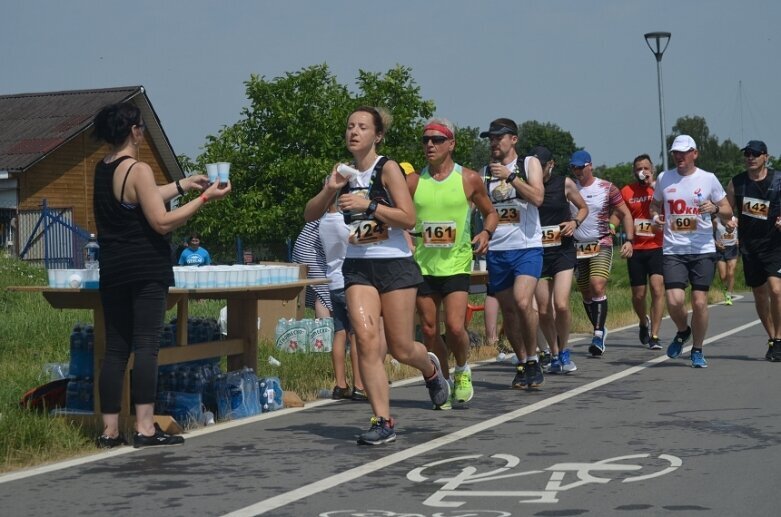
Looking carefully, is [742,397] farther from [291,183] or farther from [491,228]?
[291,183]

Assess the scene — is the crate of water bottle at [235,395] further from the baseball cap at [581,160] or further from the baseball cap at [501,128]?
the baseball cap at [581,160]

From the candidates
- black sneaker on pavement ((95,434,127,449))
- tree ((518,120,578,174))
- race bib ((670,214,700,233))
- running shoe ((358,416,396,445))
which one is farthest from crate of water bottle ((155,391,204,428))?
tree ((518,120,578,174))

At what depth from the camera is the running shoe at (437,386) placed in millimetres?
10117

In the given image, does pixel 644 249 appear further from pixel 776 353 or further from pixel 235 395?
pixel 235 395

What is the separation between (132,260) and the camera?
883 cm

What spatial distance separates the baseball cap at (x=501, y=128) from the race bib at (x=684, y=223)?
2693 millimetres

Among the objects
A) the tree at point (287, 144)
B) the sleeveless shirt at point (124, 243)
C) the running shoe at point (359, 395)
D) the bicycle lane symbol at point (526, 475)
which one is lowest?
the bicycle lane symbol at point (526, 475)

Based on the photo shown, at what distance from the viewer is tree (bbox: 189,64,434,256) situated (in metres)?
37.8

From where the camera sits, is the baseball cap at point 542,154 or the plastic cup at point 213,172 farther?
the baseball cap at point 542,154

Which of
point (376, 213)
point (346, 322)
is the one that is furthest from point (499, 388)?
point (376, 213)

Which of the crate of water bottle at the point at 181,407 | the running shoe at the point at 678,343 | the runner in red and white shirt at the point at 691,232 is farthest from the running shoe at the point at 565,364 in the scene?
the crate of water bottle at the point at 181,407

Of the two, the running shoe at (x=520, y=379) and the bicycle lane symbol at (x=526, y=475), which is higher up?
the running shoe at (x=520, y=379)

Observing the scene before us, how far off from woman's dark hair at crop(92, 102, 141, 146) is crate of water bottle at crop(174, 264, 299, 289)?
43.1 inches

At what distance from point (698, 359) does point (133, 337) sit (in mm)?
6524
